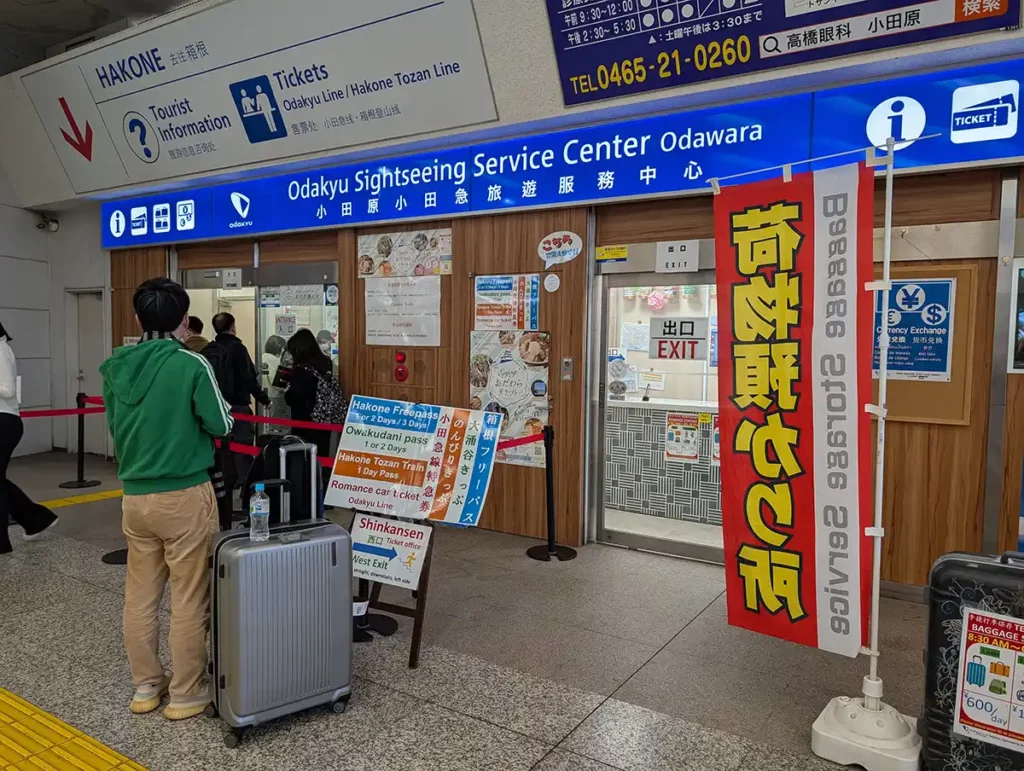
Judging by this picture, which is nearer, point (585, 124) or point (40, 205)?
point (585, 124)

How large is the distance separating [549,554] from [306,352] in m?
2.62

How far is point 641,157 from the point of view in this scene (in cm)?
479

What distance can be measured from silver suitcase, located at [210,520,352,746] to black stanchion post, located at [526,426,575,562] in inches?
87.1

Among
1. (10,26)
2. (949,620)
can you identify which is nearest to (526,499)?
(949,620)

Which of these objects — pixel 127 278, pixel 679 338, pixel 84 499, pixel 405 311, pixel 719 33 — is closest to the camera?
pixel 719 33

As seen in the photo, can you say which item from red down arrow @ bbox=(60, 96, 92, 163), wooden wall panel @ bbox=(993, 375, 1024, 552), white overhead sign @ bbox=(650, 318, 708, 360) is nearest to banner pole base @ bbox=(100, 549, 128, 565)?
white overhead sign @ bbox=(650, 318, 708, 360)

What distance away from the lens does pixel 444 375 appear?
5.92 m

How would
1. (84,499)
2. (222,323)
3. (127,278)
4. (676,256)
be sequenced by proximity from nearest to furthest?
1. (676,256)
2. (222,323)
3. (84,499)
4. (127,278)

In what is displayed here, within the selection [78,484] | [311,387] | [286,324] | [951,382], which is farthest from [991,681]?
[78,484]

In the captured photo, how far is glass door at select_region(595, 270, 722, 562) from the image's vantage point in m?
4.95

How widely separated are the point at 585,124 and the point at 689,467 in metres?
2.42

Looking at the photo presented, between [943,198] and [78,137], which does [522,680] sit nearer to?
[943,198]

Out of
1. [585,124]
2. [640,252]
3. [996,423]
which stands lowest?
[996,423]

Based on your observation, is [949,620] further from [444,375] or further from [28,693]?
[444,375]
